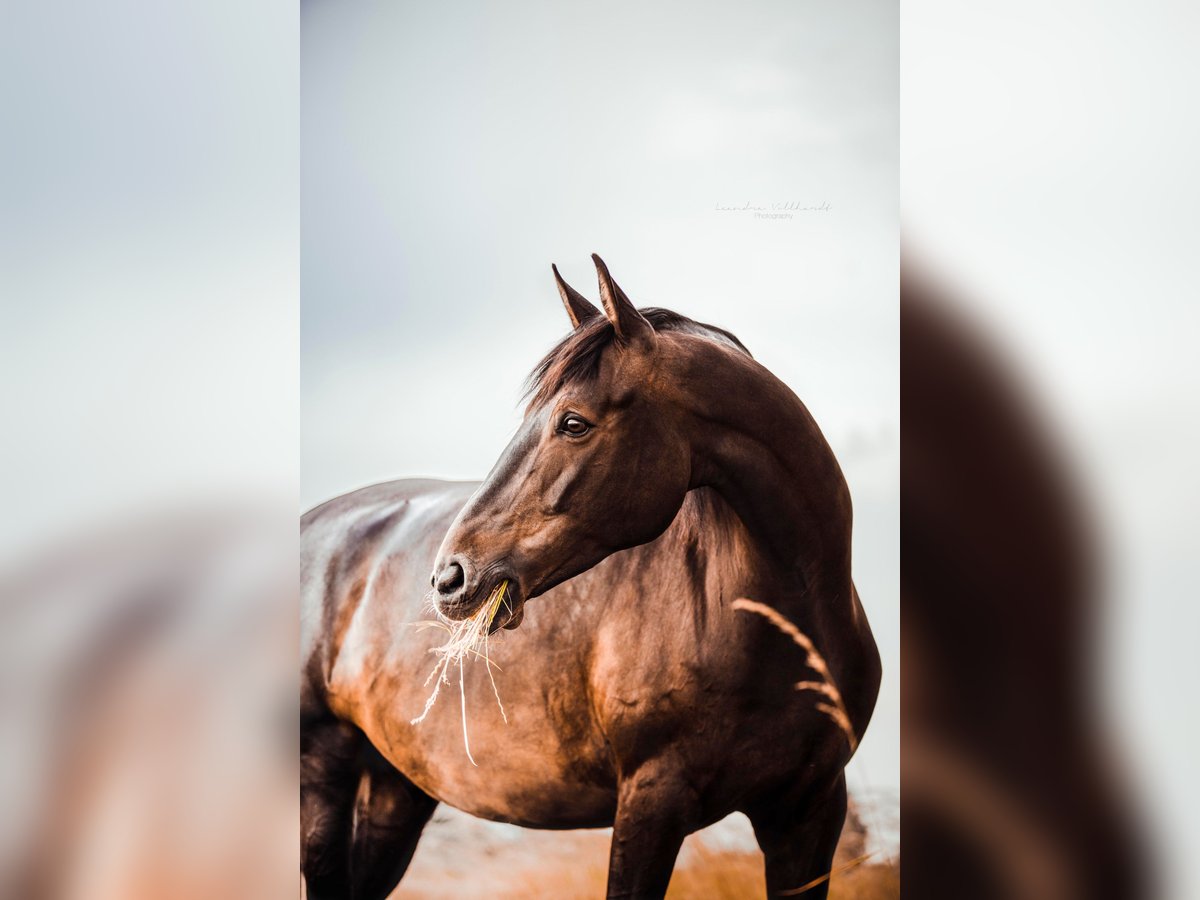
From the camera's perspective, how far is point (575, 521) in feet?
4.34

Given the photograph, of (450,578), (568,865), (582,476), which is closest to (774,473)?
(582,476)

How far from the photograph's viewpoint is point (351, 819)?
152cm

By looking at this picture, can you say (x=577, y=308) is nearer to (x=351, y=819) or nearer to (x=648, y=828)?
(x=648, y=828)

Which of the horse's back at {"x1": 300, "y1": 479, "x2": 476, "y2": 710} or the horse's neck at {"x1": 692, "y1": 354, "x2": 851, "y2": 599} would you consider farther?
the horse's back at {"x1": 300, "y1": 479, "x2": 476, "y2": 710}

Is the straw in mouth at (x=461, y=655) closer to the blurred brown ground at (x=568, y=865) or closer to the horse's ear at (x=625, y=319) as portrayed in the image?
the blurred brown ground at (x=568, y=865)

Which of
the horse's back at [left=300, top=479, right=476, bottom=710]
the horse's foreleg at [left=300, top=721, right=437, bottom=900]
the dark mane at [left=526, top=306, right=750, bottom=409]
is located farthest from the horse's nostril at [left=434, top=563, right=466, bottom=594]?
the horse's foreleg at [left=300, top=721, right=437, bottom=900]

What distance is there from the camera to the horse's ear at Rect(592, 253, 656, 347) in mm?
1361

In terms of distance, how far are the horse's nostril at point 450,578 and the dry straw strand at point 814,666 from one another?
0.43 meters

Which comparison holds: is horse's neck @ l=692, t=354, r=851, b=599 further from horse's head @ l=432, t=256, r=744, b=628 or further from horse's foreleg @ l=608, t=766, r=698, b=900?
horse's foreleg @ l=608, t=766, r=698, b=900

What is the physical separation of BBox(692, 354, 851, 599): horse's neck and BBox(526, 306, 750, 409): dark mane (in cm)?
12

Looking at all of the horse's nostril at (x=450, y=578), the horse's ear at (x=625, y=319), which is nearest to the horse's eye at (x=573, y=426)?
the horse's ear at (x=625, y=319)
